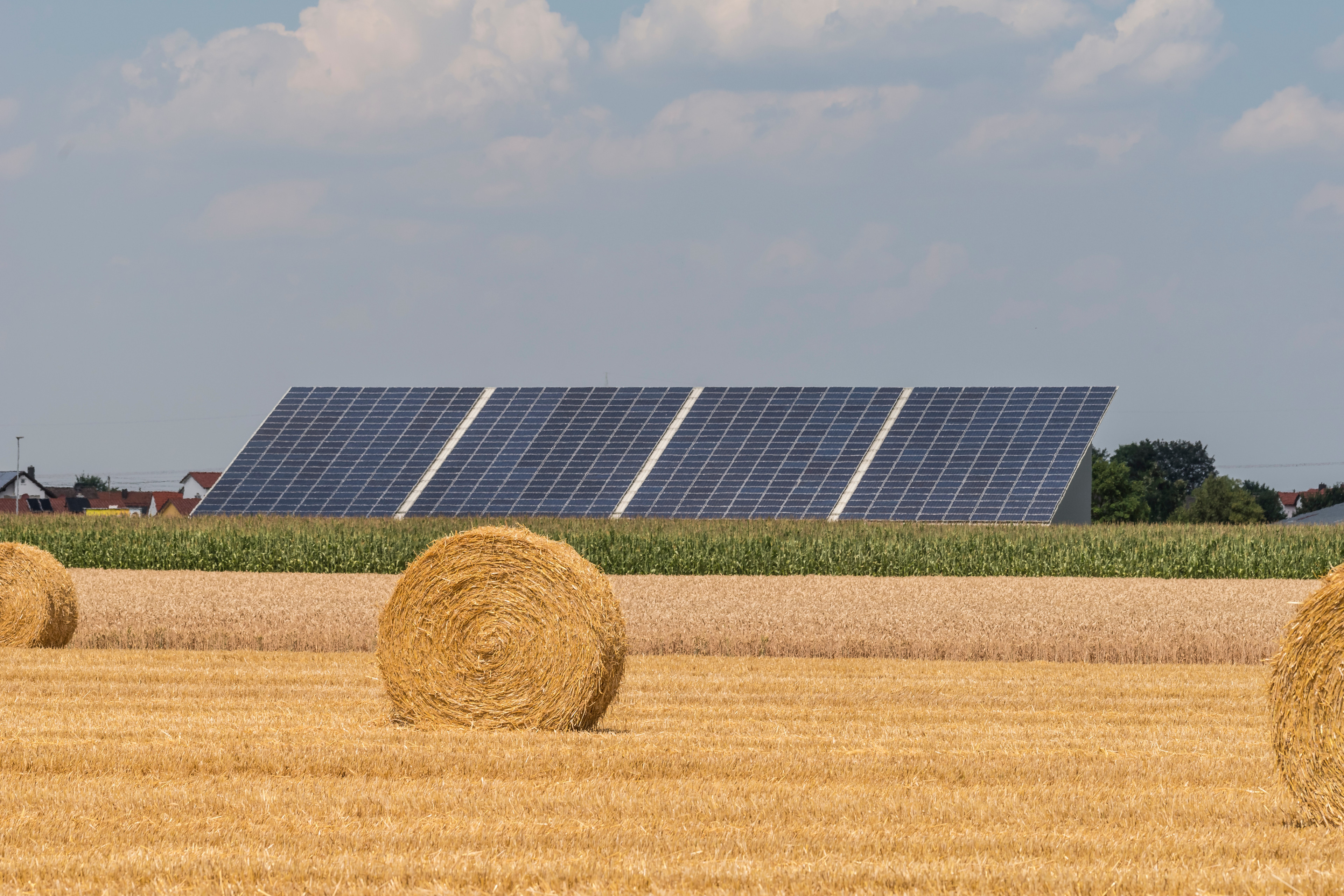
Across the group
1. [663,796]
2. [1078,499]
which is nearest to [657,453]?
[1078,499]

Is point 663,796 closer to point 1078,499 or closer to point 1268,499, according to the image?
point 1078,499

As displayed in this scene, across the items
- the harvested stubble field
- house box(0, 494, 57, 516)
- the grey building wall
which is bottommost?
the harvested stubble field

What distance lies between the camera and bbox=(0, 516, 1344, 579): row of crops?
102 feet

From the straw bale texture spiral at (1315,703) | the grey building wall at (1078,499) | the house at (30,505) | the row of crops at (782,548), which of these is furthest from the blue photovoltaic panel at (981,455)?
the house at (30,505)

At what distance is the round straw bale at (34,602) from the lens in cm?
1875

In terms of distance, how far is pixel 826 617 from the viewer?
21.4 metres

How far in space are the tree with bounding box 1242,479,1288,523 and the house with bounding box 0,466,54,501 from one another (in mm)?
84030

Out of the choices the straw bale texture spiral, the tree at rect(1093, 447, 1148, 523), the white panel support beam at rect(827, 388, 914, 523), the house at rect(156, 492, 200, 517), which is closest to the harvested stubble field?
the straw bale texture spiral

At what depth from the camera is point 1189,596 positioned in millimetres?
24734

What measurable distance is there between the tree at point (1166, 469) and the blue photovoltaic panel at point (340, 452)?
64.7 metres

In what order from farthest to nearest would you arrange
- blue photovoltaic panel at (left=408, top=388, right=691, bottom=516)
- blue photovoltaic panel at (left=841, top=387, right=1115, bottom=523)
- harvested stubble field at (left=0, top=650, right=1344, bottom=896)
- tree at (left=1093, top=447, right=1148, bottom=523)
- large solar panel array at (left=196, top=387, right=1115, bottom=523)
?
tree at (left=1093, top=447, right=1148, bottom=523) → blue photovoltaic panel at (left=408, top=388, right=691, bottom=516) → large solar panel array at (left=196, top=387, right=1115, bottom=523) → blue photovoltaic panel at (left=841, top=387, right=1115, bottom=523) → harvested stubble field at (left=0, top=650, right=1344, bottom=896)

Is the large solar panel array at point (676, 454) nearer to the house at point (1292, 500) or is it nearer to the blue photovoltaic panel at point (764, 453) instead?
the blue photovoltaic panel at point (764, 453)

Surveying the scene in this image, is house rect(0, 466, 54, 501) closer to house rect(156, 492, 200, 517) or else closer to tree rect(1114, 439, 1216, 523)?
house rect(156, 492, 200, 517)

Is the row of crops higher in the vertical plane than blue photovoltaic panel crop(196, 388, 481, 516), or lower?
lower
